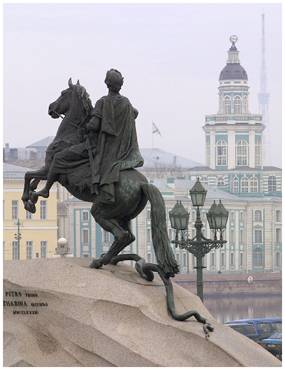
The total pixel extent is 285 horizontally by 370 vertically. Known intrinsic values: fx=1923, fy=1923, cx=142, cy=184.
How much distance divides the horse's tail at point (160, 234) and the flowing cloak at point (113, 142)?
23cm

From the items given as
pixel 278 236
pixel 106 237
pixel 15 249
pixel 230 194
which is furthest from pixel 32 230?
pixel 230 194

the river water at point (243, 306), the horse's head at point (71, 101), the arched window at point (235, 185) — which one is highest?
the horse's head at point (71, 101)

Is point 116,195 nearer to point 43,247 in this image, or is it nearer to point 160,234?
point 160,234

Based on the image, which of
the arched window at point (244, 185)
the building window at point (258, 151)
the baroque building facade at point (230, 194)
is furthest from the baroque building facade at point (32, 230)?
the building window at point (258, 151)

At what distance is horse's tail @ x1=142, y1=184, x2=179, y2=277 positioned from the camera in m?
13.0

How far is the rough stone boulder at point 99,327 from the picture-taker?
12.4 metres

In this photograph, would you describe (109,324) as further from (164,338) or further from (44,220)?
(44,220)

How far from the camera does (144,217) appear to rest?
7225cm

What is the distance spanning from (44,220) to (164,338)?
48.0m

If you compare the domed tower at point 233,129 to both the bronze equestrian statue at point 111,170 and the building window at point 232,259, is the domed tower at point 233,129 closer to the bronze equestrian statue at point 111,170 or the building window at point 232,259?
the building window at point 232,259

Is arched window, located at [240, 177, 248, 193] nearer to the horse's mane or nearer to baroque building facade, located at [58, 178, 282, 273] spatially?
baroque building facade, located at [58, 178, 282, 273]

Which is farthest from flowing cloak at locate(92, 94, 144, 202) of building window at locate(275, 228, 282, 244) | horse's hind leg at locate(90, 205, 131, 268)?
building window at locate(275, 228, 282, 244)

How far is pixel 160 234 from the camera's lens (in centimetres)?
1316

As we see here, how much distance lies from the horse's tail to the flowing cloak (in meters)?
0.23
